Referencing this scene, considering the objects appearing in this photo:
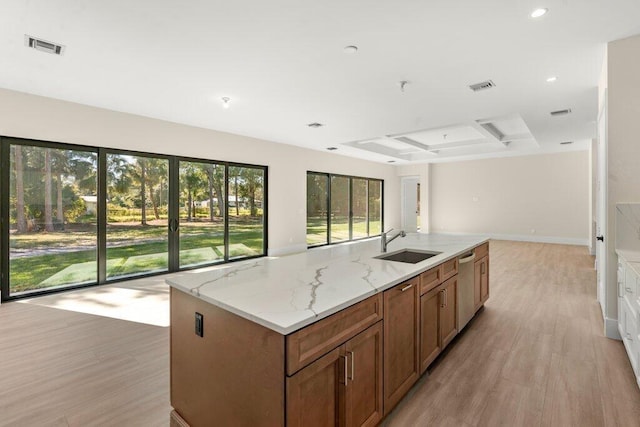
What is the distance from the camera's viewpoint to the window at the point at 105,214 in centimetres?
396

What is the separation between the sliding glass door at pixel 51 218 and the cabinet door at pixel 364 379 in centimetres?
467

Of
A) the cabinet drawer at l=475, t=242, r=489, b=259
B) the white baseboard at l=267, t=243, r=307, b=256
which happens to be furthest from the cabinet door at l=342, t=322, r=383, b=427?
the white baseboard at l=267, t=243, r=307, b=256

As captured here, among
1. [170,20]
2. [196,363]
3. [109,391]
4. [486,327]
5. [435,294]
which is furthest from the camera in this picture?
[486,327]

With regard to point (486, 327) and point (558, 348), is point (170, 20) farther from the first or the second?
point (558, 348)

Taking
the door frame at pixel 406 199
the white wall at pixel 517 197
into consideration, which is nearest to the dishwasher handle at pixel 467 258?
the white wall at pixel 517 197

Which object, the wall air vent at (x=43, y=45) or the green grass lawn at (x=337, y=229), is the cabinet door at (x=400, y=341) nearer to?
the wall air vent at (x=43, y=45)

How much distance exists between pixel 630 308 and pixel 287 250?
593 centimetres

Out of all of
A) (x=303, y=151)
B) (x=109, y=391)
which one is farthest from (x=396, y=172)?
(x=109, y=391)

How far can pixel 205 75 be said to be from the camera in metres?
3.42

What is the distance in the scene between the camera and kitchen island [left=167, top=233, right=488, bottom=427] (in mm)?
1143

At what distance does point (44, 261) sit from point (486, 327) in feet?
18.2

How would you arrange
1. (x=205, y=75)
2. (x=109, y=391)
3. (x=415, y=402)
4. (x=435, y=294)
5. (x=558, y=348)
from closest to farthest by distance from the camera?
(x=415, y=402), (x=109, y=391), (x=435, y=294), (x=558, y=348), (x=205, y=75)

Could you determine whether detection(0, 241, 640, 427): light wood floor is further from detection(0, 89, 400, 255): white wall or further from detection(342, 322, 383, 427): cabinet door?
detection(0, 89, 400, 255): white wall

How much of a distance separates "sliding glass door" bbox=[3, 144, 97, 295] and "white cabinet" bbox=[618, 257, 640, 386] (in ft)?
19.5
